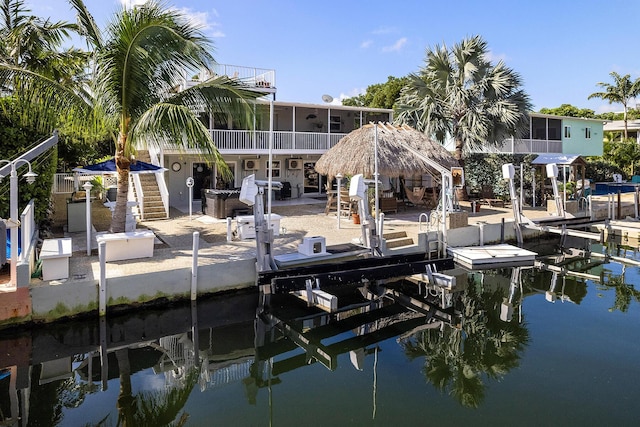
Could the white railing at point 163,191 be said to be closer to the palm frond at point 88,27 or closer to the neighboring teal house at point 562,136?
the palm frond at point 88,27

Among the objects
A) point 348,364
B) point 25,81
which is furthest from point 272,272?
point 25,81

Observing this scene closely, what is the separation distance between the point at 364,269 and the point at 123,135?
261 inches

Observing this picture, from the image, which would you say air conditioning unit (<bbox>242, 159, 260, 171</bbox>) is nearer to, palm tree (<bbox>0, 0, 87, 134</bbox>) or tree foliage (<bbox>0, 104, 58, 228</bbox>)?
palm tree (<bbox>0, 0, 87, 134</bbox>)

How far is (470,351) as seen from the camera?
8.09 metres

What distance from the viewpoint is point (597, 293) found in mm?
11539

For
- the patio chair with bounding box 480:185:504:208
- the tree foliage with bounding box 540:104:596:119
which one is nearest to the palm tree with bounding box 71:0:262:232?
the patio chair with bounding box 480:185:504:208

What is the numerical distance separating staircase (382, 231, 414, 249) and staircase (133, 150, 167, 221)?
8.14 meters

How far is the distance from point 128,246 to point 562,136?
28195 mm

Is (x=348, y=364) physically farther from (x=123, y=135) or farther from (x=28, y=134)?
(x=28, y=134)

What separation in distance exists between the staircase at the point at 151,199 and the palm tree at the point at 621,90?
1593 inches

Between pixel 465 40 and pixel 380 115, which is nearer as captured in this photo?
pixel 465 40

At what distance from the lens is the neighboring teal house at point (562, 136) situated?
90.6 ft

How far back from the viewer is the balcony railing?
19172 millimetres

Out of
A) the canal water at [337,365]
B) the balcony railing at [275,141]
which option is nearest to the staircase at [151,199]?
the balcony railing at [275,141]
